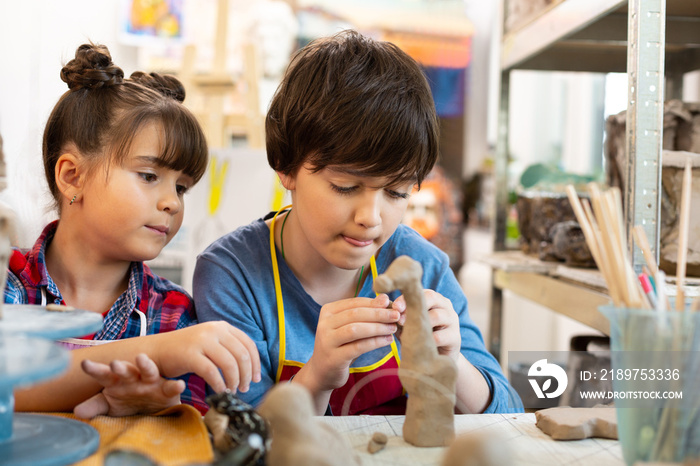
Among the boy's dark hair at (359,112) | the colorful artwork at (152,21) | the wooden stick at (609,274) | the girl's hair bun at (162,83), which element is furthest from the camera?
the colorful artwork at (152,21)

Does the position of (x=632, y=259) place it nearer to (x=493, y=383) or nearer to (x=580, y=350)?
(x=493, y=383)

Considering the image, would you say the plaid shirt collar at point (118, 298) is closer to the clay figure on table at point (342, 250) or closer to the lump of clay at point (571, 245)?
the clay figure on table at point (342, 250)

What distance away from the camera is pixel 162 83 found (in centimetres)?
95

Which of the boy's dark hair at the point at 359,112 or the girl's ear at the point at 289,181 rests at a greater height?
the boy's dark hair at the point at 359,112

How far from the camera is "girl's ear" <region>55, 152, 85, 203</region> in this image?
0.85 metres

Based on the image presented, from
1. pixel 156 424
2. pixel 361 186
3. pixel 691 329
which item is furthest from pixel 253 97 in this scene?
pixel 691 329

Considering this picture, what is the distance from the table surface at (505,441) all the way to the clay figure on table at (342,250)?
0.23 feet

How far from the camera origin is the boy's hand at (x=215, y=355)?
21.5 inches

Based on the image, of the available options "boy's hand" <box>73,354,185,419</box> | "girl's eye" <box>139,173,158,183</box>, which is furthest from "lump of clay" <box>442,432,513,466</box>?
"girl's eye" <box>139,173,158,183</box>

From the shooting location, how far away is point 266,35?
3.49m

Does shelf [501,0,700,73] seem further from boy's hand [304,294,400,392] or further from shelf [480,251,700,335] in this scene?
boy's hand [304,294,400,392]

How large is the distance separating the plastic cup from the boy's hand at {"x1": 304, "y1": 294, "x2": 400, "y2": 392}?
22cm

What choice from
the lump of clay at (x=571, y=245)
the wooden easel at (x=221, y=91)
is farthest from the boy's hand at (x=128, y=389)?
the wooden easel at (x=221, y=91)

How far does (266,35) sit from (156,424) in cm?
323
